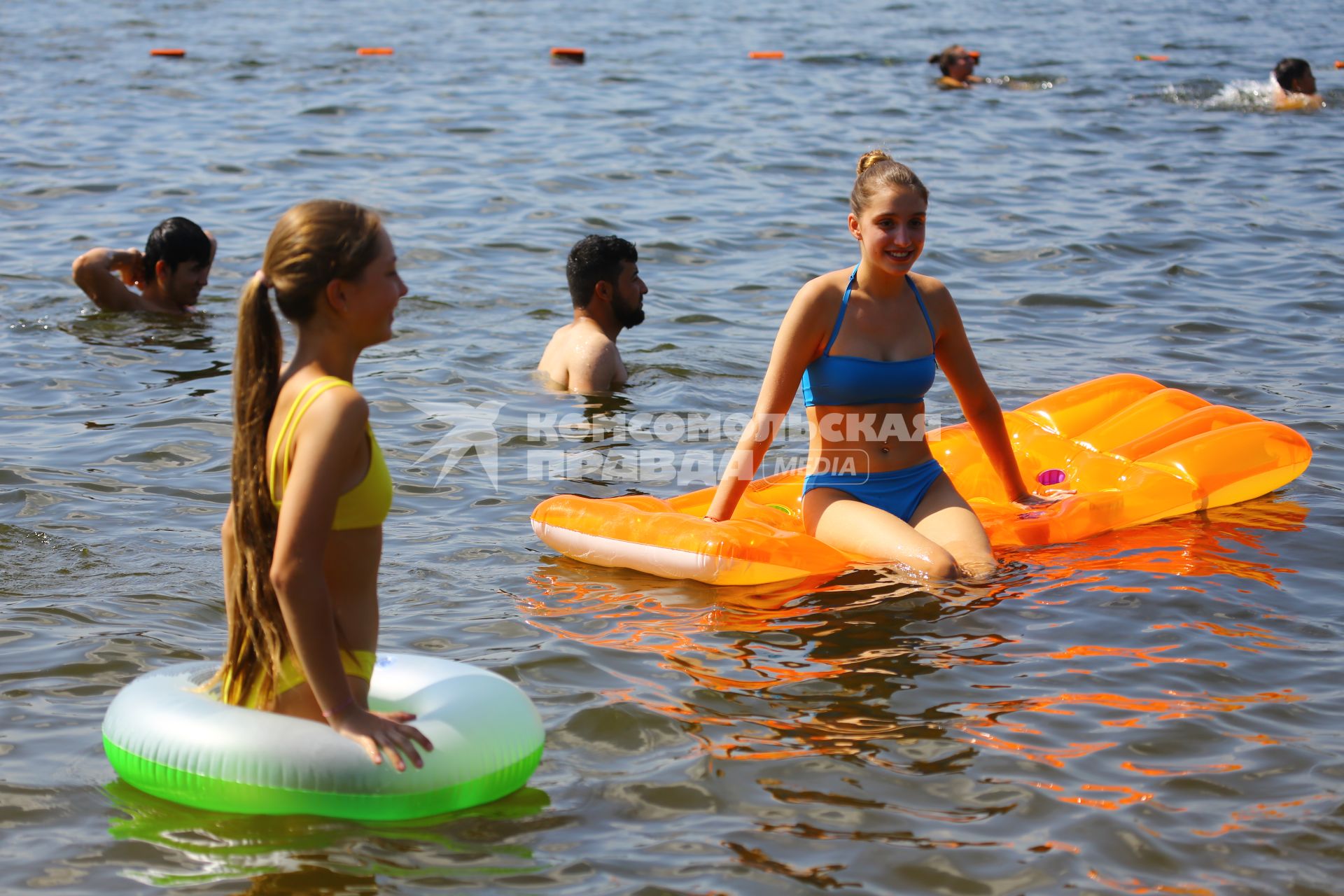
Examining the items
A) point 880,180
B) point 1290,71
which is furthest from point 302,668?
point 1290,71

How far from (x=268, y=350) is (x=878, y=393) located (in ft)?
8.54

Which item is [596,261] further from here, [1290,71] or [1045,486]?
[1290,71]

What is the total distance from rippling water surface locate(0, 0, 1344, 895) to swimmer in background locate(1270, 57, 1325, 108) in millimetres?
344

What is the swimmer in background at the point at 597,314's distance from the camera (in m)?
7.26

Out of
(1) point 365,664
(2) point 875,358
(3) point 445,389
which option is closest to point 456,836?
(1) point 365,664

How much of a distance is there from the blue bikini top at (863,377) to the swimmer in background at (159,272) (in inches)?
197

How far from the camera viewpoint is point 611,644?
14.5 feet

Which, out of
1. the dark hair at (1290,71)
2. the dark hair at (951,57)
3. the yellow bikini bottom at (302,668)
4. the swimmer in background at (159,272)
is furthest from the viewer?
the dark hair at (951,57)

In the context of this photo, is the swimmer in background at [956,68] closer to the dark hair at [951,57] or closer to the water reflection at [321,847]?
the dark hair at [951,57]

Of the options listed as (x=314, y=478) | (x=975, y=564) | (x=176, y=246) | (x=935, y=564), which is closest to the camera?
(x=314, y=478)

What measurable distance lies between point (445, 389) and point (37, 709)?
12.5 feet

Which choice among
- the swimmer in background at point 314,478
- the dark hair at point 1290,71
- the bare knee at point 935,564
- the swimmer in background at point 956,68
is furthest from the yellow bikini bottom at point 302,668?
the swimmer in background at point 956,68

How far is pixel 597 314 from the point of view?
7.43 m

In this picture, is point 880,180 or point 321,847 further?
point 880,180
